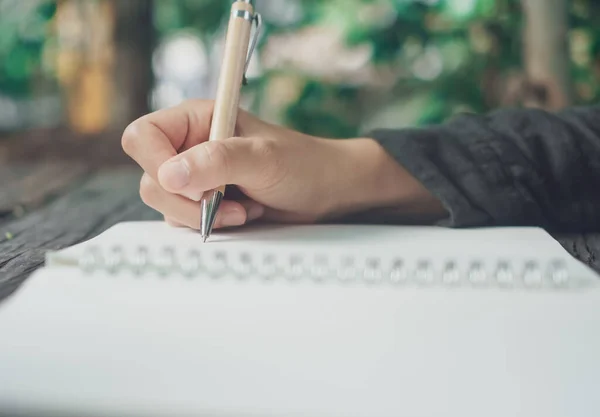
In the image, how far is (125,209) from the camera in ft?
2.40

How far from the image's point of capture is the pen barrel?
1.73 ft

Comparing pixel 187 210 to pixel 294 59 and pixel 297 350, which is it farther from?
pixel 294 59

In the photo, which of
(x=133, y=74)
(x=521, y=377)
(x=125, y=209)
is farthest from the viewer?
(x=133, y=74)

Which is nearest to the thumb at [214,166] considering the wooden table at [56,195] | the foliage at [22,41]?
the wooden table at [56,195]

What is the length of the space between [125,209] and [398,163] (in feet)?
0.97

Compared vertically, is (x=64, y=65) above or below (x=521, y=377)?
below

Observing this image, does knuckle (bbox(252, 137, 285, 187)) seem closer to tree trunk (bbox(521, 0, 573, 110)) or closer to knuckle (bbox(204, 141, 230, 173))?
knuckle (bbox(204, 141, 230, 173))

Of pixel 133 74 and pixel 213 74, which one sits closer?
pixel 133 74

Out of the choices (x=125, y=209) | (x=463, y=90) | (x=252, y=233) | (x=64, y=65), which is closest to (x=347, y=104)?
(x=463, y=90)

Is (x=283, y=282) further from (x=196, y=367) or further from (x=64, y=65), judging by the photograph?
(x=64, y=65)

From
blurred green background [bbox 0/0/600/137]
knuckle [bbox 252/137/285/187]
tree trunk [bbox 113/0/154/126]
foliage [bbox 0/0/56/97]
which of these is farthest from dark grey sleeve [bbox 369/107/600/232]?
foliage [bbox 0/0/56/97]

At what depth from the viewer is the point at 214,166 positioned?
473mm

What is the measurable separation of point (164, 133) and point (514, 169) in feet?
0.93

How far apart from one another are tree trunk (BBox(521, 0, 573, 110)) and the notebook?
1254 mm
